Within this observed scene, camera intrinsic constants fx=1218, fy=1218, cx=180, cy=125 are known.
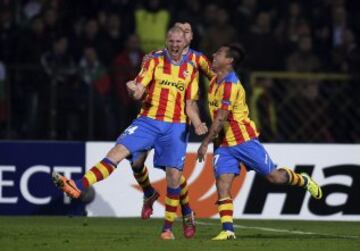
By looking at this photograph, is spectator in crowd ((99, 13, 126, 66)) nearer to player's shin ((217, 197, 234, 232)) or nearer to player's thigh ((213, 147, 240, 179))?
player's thigh ((213, 147, 240, 179))

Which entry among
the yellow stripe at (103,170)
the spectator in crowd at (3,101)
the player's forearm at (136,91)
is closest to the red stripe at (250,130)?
the player's forearm at (136,91)

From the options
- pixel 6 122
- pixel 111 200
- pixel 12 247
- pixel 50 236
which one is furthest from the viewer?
pixel 6 122

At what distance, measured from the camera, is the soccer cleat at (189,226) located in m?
13.4

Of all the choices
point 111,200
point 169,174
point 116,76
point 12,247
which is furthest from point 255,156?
point 116,76

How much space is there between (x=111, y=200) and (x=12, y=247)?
18.8ft

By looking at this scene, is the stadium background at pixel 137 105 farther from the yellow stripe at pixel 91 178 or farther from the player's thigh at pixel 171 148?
the yellow stripe at pixel 91 178

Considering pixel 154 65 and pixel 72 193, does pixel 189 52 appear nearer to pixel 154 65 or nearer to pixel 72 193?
pixel 154 65

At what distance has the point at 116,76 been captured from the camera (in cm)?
1948

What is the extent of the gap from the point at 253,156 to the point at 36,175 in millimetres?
4764

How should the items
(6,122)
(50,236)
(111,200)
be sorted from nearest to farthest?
(50,236) → (111,200) → (6,122)

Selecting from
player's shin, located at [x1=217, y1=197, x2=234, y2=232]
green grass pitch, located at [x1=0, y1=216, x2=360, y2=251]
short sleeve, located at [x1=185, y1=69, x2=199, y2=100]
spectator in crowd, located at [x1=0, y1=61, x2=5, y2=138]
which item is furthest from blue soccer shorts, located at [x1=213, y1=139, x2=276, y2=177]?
spectator in crowd, located at [x1=0, y1=61, x2=5, y2=138]

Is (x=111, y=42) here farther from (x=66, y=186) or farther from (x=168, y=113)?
(x=66, y=186)

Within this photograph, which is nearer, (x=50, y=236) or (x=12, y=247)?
(x=12, y=247)

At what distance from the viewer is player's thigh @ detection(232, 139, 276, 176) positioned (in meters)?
13.4
